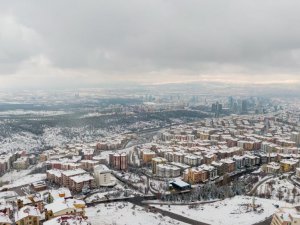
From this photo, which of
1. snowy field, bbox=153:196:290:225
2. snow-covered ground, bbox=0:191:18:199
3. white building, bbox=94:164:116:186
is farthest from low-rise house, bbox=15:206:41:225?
white building, bbox=94:164:116:186

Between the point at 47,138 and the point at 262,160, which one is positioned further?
the point at 47,138

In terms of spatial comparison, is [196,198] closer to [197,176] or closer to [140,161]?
[197,176]

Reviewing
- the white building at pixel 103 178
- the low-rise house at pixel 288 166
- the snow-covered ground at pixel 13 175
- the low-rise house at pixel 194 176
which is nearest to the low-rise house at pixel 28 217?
the white building at pixel 103 178

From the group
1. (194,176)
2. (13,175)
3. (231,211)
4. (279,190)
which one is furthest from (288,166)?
(13,175)

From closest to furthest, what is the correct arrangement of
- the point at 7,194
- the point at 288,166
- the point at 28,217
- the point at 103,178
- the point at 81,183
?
1. the point at 28,217
2. the point at 7,194
3. the point at 81,183
4. the point at 103,178
5. the point at 288,166

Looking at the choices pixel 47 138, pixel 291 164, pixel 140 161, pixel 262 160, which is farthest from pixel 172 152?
pixel 47 138

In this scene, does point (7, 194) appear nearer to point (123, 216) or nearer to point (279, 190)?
point (123, 216)

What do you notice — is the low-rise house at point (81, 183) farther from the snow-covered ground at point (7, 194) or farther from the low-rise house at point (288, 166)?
the low-rise house at point (288, 166)
